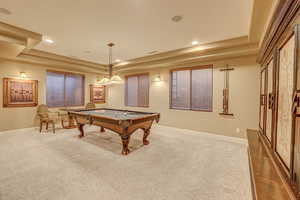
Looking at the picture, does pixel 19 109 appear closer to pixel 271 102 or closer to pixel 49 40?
pixel 49 40

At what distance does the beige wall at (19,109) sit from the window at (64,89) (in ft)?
0.86

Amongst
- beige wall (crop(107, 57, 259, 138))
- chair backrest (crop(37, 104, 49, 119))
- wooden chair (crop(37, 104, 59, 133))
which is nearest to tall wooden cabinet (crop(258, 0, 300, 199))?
beige wall (crop(107, 57, 259, 138))

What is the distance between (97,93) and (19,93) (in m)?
3.11

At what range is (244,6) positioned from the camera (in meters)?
2.30

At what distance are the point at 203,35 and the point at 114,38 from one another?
92.6 inches

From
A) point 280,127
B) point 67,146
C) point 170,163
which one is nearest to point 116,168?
point 170,163

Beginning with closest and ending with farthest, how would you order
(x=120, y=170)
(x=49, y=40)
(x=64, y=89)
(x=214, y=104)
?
(x=120, y=170), (x=49, y=40), (x=214, y=104), (x=64, y=89)

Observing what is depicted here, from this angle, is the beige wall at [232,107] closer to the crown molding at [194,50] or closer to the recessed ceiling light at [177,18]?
the crown molding at [194,50]

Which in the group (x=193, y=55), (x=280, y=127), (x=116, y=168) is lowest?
(x=116, y=168)

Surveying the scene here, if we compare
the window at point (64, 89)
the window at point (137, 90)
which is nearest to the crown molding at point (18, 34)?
the window at point (64, 89)

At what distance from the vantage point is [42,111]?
5.12 m

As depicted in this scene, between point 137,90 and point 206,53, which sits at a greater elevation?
point 206,53

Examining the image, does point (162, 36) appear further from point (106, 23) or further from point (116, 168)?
point (116, 168)

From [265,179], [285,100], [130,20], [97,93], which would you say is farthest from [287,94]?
[97,93]
